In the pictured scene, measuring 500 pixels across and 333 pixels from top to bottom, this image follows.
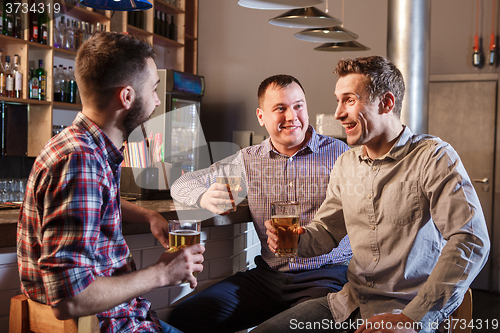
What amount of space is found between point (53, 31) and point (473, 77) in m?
4.11

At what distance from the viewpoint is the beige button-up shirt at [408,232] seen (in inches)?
51.7

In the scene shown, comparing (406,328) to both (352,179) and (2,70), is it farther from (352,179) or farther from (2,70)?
(2,70)

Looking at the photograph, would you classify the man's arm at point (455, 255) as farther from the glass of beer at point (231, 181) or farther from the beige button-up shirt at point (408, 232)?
the glass of beer at point (231, 181)

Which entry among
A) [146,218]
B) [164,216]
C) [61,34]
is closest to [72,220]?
[146,218]

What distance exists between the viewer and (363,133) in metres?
1.60

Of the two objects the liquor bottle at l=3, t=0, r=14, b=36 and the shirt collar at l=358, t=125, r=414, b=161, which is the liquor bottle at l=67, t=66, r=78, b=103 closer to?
the liquor bottle at l=3, t=0, r=14, b=36

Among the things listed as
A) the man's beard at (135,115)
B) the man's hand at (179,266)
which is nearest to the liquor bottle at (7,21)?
the man's beard at (135,115)

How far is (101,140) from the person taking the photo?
1161 millimetres

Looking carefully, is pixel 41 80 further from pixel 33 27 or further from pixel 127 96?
pixel 127 96

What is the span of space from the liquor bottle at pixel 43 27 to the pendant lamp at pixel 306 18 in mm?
2252

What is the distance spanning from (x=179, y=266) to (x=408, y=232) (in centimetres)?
77

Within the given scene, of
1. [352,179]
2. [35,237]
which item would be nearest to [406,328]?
[352,179]

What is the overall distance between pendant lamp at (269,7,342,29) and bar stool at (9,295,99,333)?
7.97ft

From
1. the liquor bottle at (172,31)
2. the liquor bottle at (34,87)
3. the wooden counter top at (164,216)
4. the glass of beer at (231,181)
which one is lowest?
the wooden counter top at (164,216)
